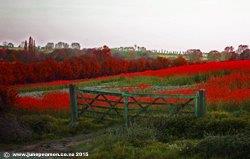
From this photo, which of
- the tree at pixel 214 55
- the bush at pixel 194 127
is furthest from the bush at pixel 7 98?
the tree at pixel 214 55

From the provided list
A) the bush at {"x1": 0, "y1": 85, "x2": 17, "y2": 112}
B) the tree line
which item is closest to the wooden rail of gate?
the bush at {"x1": 0, "y1": 85, "x2": 17, "y2": 112}

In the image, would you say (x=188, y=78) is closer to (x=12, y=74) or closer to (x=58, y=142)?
(x=12, y=74)

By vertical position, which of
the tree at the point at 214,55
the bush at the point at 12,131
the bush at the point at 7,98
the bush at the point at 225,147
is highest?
the tree at the point at 214,55

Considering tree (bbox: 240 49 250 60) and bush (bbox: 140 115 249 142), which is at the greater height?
tree (bbox: 240 49 250 60)

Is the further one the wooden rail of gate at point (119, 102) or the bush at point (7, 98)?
the bush at point (7, 98)

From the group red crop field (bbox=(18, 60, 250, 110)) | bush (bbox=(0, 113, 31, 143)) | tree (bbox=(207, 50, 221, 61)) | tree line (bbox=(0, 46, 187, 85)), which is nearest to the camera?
bush (bbox=(0, 113, 31, 143))

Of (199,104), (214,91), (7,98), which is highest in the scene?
(199,104)

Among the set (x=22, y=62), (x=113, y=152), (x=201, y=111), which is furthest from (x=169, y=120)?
(x=22, y=62)

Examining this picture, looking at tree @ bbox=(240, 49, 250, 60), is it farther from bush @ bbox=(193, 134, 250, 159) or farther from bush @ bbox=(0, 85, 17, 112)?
bush @ bbox=(193, 134, 250, 159)

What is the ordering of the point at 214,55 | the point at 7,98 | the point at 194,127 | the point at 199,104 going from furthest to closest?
the point at 214,55 < the point at 7,98 < the point at 199,104 < the point at 194,127

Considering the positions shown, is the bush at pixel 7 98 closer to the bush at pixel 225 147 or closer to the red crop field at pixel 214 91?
the red crop field at pixel 214 91

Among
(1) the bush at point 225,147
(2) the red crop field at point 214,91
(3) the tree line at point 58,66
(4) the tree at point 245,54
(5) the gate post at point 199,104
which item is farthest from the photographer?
(4) the tree at point 245,54

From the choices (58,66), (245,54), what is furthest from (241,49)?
(58,66)

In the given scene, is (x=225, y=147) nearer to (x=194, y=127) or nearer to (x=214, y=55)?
(x=194, y=127)
